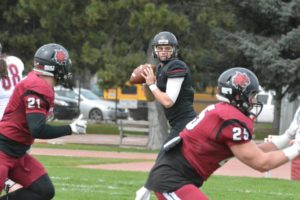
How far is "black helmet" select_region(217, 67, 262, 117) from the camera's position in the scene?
18.2 feet

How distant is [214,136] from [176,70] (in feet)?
8.73

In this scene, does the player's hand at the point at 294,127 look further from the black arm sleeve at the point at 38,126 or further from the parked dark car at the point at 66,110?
the parked dark car at the point at 66,110

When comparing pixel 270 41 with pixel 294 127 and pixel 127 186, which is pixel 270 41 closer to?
pixel 127 186

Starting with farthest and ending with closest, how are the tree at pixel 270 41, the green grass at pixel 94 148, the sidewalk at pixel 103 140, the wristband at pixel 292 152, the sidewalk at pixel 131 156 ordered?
1. the sidewalk at pixel 103 140
2. the green grass at pixel 94 148
3. the tree at pixel 270 41
4. the sidewalk at pixel 131 156
5. the wristband at pixel 292 152

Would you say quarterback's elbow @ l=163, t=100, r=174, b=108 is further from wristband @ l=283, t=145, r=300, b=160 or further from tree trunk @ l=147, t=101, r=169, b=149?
tree trunk @ l=147, t=101, r=169, b=149

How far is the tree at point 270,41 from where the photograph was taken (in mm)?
19906

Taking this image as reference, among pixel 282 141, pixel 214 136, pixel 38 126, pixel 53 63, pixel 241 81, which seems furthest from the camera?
pixel 53 63

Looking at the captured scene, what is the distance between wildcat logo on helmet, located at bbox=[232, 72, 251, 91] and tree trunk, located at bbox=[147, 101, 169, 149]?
1540 cm

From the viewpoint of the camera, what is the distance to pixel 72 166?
15.0 metres

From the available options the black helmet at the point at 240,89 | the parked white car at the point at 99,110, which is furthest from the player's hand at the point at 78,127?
the parked white car at the point at 99,110

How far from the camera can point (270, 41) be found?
798 inches

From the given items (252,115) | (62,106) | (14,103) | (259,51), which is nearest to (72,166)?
(259,51)

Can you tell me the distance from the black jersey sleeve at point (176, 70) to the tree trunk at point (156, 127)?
12864 millimetres

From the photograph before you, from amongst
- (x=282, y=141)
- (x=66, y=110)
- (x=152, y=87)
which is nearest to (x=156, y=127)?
(x=66, y=110)
